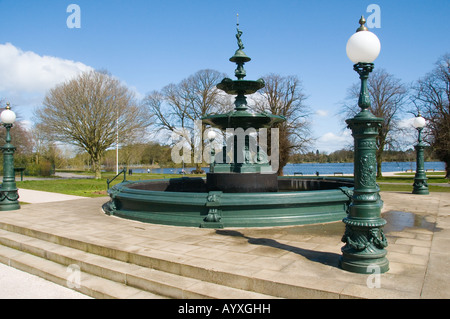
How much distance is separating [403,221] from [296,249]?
436 centimetres

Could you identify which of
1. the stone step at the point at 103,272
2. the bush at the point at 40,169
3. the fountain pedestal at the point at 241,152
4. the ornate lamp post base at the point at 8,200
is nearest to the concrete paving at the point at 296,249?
the stone step at the point at 103,272

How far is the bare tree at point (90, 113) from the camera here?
32969 millimetres

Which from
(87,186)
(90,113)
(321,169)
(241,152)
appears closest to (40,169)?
(90,113)

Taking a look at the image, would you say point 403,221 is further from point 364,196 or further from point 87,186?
point 87,186

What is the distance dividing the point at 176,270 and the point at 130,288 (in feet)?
2.34

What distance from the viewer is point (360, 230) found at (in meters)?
4.36

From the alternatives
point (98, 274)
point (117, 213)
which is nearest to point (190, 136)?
point (117, 213)

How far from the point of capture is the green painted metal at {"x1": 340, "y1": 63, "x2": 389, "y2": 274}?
4.30 m

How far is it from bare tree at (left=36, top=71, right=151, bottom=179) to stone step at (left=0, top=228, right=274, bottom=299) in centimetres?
2845

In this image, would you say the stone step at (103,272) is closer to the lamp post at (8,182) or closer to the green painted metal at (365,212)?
the green painted metal at (365,212)

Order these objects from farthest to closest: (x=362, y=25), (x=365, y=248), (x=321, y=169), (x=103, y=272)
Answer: (x=321, y=169) → (x=103, y=272) → (x=362, y=25) → (x=365, y=248)

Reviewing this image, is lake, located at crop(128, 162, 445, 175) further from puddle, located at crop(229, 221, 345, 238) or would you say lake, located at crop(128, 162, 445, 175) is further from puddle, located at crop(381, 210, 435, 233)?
puddle, located at crop(229, 221, 345, 238)

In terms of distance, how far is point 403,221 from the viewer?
828cm
